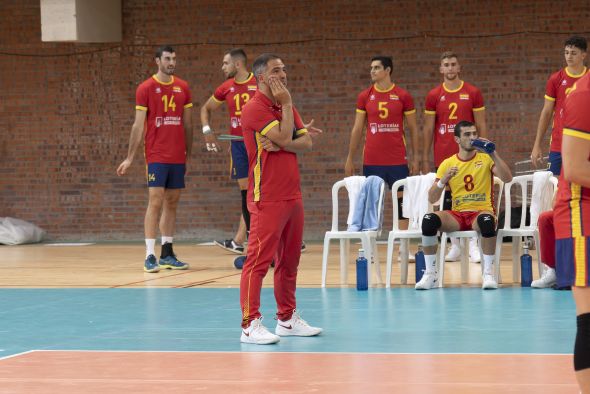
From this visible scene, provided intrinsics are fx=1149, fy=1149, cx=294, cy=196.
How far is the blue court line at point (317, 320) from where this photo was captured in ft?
21.6

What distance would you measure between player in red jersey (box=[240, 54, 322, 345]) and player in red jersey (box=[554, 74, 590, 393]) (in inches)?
105

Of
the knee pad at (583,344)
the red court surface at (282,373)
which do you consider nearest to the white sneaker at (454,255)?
the red court surface at (282,373)

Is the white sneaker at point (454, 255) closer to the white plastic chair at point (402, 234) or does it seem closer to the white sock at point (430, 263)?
the white plastic chair at point (402, 234)

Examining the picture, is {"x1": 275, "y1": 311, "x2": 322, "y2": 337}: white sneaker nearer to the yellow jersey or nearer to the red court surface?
the red court surface

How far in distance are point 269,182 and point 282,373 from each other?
1.48m

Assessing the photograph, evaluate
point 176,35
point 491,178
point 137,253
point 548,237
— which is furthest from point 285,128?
point 176,35

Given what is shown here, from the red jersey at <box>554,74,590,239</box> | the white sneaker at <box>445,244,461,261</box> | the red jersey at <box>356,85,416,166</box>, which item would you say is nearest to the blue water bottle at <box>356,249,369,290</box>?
the red jersey at <box>356,85,416,166</box>

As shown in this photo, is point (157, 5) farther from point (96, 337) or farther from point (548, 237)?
point (548, 237)

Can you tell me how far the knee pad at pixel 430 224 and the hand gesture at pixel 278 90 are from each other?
3.06 metres

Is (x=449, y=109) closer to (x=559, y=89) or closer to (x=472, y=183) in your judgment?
(x=559, y=89)

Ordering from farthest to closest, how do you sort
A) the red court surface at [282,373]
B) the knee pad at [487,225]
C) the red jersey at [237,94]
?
the red jersey at [237,94]
the knee pad at [487,225]
the red court surface at [282,373]

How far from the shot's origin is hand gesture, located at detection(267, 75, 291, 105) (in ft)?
21.9

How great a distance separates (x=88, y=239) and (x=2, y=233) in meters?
1.33

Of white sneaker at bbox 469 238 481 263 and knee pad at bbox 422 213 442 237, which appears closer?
knee pad at bbox 422 213 442 237
